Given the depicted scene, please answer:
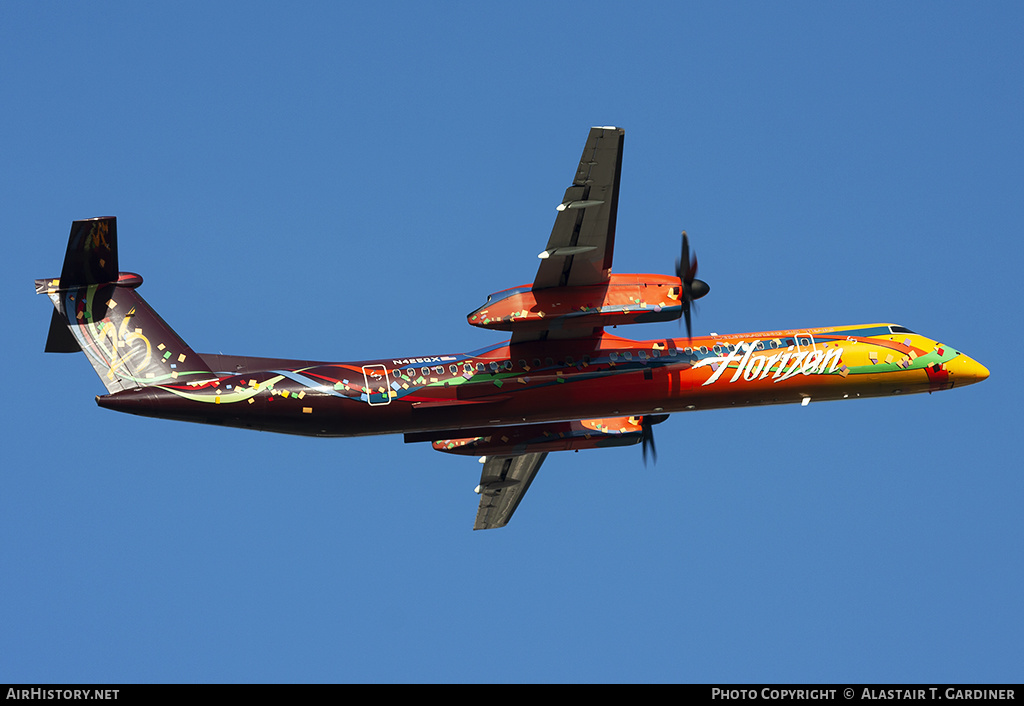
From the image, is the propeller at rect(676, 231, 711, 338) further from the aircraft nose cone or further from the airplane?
the aircraft nose cone

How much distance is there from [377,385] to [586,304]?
565 cm

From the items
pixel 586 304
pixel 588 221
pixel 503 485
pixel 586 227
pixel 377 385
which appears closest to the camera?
pixel 588 221

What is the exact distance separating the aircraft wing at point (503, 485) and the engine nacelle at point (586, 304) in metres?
6.56

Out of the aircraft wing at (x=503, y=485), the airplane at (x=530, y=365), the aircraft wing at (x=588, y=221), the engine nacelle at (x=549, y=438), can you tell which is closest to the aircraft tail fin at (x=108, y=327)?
the airplane at (x=530, y=365)

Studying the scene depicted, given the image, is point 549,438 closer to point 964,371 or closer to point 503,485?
point 503,485

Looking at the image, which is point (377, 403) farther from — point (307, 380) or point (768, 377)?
point (768, 377)

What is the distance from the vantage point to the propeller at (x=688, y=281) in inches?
1232

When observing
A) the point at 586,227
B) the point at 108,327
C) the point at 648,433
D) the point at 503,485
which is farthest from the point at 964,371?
the point at 108,327

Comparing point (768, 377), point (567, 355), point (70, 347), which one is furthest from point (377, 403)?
point (768, 377)

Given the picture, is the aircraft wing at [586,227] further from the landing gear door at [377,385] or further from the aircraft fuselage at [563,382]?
the landing gear door at [377,385]

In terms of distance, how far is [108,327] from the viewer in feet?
103

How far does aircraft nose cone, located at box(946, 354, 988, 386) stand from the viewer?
35.0 m

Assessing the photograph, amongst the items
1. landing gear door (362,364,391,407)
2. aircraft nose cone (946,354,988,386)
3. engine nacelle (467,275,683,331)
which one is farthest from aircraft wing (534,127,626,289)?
aircraft nose cone (946,354,988,386)
